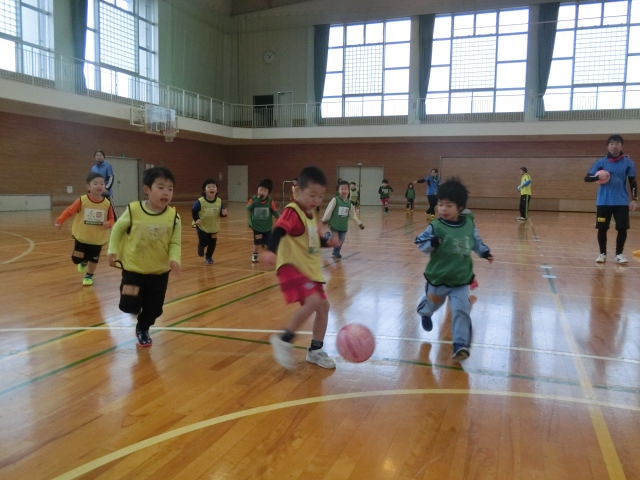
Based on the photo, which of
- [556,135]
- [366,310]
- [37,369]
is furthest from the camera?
[556,135]

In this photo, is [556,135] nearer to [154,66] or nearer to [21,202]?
[154,66]

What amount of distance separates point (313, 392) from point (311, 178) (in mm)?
1324

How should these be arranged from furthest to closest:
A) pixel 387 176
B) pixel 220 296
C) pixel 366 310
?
pixel 387 176 → pixel 220 296 → pixel 366 310

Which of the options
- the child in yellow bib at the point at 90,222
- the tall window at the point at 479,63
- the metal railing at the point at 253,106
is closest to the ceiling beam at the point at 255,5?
the metal railing at the point at 253,106

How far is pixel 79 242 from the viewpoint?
5875 mm

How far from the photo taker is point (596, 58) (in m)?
21.4

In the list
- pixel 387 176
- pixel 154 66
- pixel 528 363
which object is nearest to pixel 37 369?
pixel 528 363

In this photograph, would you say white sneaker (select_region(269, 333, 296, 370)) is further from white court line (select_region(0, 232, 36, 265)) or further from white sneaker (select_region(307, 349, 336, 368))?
white court line (select_region(0, 232, 36, 265))

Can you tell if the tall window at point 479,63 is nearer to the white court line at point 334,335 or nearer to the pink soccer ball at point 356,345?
the white court line at point 334,335

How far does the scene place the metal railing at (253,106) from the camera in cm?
1708

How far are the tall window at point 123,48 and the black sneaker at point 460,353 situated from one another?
1838cm

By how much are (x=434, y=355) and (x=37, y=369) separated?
268 cm

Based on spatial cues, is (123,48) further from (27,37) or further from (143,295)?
(143,295)

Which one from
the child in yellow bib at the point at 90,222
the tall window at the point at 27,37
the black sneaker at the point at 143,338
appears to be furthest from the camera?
the tall window at the point at 27,37
